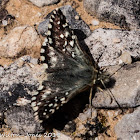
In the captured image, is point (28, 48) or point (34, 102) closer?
point (34, 102)

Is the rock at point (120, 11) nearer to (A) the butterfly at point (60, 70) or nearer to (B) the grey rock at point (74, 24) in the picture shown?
(B) the grey rock at point (74, 24)

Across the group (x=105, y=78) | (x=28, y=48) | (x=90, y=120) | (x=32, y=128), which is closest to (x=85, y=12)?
(x=28, y=48)

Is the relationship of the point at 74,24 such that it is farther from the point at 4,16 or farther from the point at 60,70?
the point at 4,16

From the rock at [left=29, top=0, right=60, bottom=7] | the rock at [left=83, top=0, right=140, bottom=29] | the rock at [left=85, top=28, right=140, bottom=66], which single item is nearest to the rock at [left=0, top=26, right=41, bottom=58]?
the rock at [left=29, top=0, right=60, bottom=7]

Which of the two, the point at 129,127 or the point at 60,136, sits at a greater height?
the point at 129,127

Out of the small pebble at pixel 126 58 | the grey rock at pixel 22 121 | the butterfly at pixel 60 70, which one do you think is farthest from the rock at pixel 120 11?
the grey rock at pixel 22 121

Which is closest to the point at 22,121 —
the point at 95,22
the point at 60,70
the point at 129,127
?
the point at 60,70

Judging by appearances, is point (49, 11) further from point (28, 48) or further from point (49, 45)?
point (49, 45)
